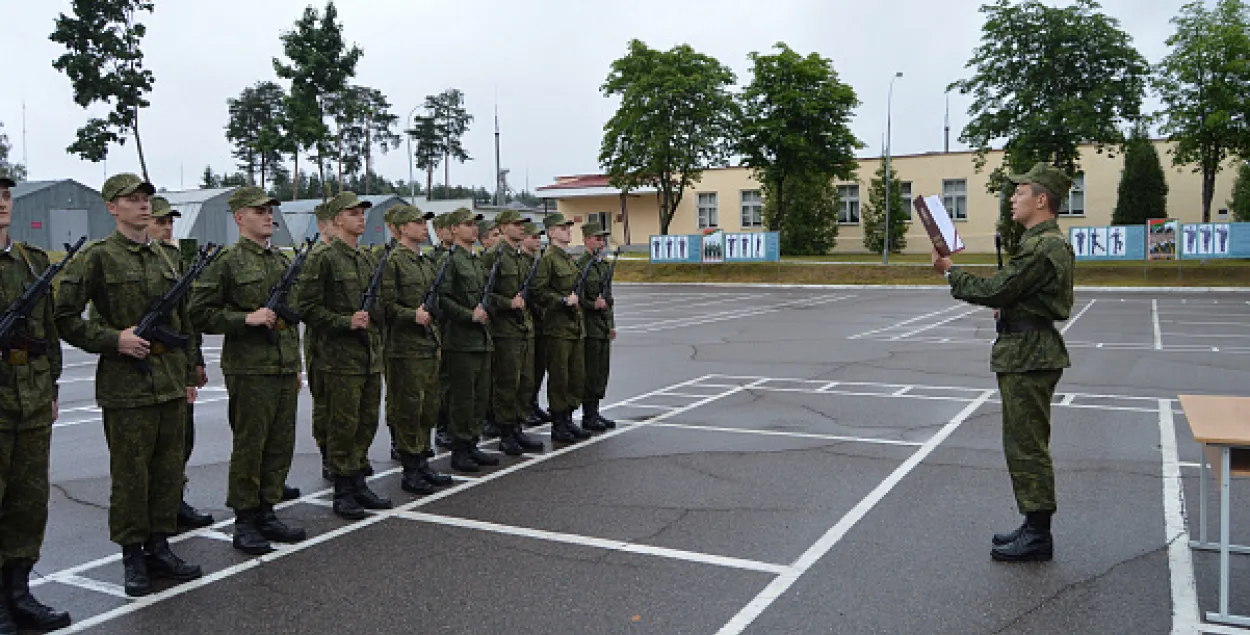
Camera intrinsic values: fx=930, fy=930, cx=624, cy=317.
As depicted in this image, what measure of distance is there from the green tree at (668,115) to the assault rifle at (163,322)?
123 feet

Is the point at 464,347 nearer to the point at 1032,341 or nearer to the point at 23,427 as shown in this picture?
the point at 23,427

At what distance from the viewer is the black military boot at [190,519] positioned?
6.10m

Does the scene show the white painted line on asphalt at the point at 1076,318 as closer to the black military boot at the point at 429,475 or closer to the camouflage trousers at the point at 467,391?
the camouflage trousers at the point at 467,391

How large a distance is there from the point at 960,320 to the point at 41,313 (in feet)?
65.4

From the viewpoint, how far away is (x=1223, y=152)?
3453 cm

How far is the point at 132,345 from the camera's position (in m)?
4.75

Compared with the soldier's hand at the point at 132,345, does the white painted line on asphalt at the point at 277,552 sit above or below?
below

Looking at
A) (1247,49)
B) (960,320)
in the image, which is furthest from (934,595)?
(1247,49)

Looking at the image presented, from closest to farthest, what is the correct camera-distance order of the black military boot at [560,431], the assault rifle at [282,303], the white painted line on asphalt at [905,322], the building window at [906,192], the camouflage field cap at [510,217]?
1. the assault rifle at [282,303]
2. the camouflage field cap at [510,217]
3. the black military boot at [560,431]
4. the white painted line on asphalt at [905,322]
5. the building window at [906,192]

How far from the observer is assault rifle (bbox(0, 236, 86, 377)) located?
14.1 feet

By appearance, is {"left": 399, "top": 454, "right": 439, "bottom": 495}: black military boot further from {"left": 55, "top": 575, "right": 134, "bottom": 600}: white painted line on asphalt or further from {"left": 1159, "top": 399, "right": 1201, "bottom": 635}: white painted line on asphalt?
{"left": 1159, "top": 399, "right": 1201, "bottom": 635}: white painted line on asphalt

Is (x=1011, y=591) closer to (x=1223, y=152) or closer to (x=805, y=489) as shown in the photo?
(x=805, y=489)

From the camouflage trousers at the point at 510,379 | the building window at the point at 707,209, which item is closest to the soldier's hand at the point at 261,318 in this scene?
the camouflage trousers at the point at 510,379

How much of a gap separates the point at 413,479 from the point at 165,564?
2.05 m
